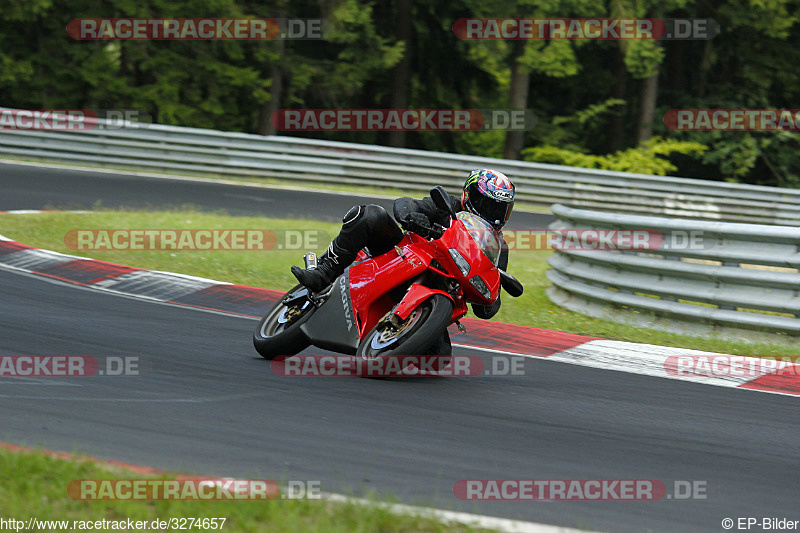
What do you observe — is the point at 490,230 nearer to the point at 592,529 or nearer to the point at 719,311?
the point at 592,529

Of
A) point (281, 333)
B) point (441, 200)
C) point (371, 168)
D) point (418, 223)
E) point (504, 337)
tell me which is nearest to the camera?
point (441, 200)

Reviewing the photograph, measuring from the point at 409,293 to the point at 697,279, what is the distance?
13.4ft

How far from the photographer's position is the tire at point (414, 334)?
574cm

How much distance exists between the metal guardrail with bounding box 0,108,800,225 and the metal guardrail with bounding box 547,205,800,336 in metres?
9.78

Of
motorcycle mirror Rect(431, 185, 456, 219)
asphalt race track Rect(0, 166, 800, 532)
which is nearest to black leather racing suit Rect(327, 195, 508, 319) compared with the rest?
motorcycle mirror Rect(431, 185, 456, 219)

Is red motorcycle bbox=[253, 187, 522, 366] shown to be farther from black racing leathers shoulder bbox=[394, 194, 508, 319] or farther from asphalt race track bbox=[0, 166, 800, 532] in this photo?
asphalt race track bbox=[0, 166, 800, 532]

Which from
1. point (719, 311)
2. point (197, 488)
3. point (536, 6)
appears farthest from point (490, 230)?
point (536, 6)

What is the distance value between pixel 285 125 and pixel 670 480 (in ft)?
76.5

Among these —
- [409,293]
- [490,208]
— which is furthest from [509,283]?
[409,293]

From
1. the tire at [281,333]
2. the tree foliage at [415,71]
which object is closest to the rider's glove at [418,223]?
the tire at [281,333]

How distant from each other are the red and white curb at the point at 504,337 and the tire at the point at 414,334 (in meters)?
1.98

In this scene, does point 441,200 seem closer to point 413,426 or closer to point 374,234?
point 374,234

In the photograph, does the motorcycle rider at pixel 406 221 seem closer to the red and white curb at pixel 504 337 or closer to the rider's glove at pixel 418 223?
the rider's glove at pixel 418 223

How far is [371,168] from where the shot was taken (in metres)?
20.2
